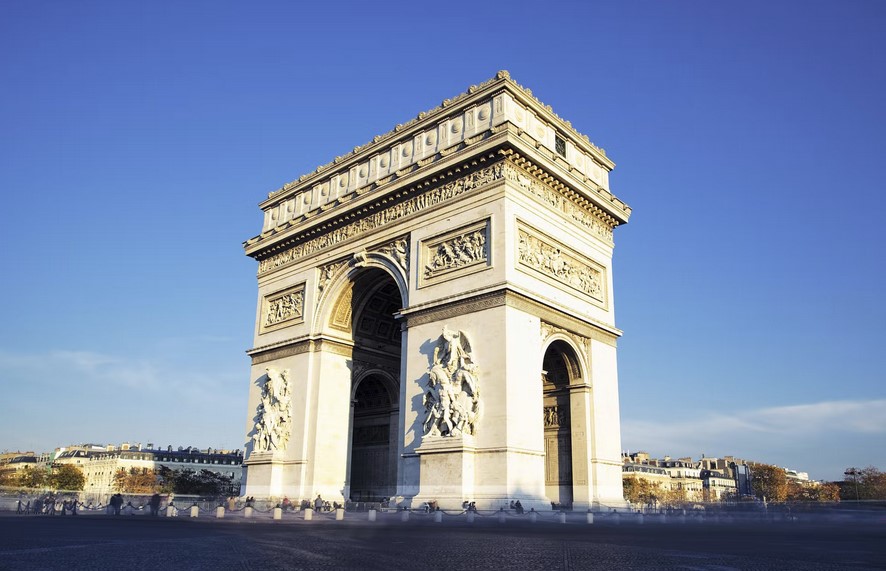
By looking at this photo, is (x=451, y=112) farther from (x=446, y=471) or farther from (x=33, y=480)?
(x=33, y=480)

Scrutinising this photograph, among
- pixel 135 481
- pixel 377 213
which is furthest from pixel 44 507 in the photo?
pixel 135 481

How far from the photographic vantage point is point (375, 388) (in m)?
30.0

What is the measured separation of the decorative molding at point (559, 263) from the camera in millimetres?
22141

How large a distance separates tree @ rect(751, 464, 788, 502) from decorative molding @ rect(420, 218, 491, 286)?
82908 millimetres

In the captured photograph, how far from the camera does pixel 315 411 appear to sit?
2612 centimetres

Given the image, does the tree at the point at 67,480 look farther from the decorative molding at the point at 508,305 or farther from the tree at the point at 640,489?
the decorative molding at the point at 508,305

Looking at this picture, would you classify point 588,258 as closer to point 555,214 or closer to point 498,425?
point 555,214

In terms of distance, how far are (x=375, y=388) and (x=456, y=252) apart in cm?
965

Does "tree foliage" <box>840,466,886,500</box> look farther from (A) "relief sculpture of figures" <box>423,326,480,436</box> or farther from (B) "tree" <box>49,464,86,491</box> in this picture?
(B) "tree" <box>49,464,86,491</box>

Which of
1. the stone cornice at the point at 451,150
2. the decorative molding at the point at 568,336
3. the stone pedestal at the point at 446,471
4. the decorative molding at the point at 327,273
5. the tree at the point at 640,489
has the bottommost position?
the tree at the point at 640,489

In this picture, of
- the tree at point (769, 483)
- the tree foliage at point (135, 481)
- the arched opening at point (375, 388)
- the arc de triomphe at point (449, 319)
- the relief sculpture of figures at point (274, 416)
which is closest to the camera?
the arc de triomphe at point (449, 319)

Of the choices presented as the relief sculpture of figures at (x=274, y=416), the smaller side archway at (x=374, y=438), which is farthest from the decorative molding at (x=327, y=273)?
the smaller side archway at (x=374, y=438)

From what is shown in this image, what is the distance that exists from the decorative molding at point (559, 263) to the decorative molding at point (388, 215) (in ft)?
6.52

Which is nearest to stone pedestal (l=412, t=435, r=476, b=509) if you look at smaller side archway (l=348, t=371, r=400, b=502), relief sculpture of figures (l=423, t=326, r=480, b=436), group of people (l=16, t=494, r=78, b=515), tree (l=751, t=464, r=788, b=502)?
relief sculpture of figures (l=423, t=326, r=480, b=436)
